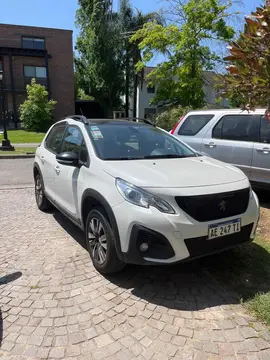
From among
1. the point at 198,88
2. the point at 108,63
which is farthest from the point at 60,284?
the point at 108,63

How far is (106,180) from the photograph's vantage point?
306cm

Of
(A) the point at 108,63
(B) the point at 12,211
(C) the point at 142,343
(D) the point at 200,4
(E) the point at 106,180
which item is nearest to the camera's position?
(C) the point at 142,343

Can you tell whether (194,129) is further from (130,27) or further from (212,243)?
(130,27)

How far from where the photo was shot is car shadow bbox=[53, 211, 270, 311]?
2816 mm

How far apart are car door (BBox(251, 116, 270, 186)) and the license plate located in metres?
2.83

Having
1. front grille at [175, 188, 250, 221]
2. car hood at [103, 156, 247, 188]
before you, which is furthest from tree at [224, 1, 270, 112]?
front grille at [175, 188, 250, 221]

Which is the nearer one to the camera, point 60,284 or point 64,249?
point 60,284

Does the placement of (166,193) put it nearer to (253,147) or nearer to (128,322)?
(128,322)

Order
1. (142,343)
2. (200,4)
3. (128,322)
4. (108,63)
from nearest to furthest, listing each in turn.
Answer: (142,343) → (128,322) → (200,4) → (108,63)

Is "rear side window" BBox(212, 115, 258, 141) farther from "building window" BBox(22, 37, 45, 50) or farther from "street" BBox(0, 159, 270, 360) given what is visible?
"building window" BBox(22, 37, 45, 50)

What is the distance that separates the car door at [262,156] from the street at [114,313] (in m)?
2.87

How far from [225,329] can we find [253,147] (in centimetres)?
395

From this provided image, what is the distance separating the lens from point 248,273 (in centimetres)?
324

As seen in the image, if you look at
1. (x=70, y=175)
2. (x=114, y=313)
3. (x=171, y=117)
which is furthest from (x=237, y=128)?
(x=171, y=117)
